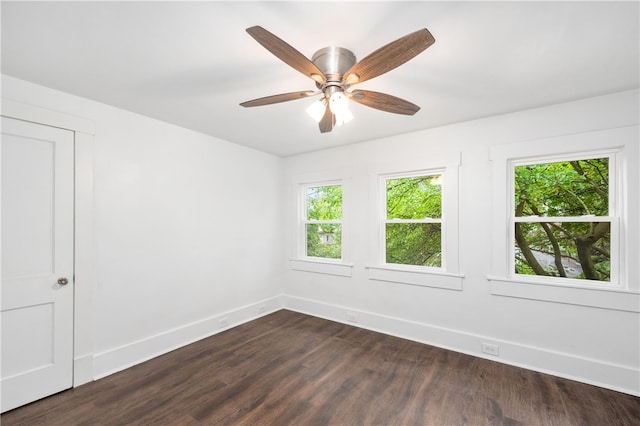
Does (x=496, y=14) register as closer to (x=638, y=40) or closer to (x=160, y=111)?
(x=638, y=40)

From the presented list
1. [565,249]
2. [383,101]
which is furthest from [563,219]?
[383,101]

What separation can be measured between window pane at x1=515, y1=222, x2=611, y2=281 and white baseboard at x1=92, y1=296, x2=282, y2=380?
3298 mm

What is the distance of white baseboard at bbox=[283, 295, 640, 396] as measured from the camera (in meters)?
2.31

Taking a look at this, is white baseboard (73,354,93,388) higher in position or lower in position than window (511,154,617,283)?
lower

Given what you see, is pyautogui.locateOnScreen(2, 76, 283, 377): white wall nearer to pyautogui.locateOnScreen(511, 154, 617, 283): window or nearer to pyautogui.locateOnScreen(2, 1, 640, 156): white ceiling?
pyautogui.locateOnScreen(2, 1, 640, 156): white ceiling

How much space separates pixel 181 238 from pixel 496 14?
3.31m

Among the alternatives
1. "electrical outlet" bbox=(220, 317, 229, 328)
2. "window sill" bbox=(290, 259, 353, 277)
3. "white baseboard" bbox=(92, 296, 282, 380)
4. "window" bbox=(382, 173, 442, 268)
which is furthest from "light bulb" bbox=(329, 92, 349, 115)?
"electrical outlet" bbox=(220, 317, 229, 328)

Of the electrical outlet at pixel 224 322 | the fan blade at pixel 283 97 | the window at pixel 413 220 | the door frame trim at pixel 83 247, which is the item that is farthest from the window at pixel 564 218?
the door frame trim at pixel 83 247

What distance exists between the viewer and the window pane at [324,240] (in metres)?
4.14

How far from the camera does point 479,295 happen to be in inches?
115

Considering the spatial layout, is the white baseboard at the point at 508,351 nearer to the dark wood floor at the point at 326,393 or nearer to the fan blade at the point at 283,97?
the dark wood floor at the point at 326,393

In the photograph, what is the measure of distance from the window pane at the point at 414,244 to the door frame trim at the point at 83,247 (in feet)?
10.3

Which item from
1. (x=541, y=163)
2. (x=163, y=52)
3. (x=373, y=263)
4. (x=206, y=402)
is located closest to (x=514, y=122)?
(x=541, y=163)

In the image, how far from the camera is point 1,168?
2057mm
